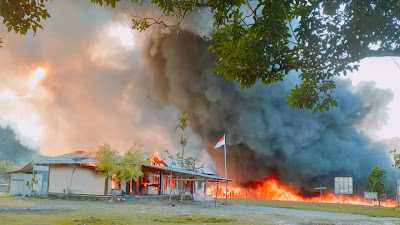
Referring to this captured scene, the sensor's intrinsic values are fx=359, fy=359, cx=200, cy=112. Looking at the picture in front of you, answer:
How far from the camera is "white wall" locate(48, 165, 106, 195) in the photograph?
117 ft

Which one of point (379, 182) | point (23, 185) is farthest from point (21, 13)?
point (379, 182)

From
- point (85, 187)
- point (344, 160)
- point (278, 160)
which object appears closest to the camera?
point (85, 187)

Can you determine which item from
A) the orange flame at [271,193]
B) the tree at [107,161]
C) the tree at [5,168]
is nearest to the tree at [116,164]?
the tree at [107,161]

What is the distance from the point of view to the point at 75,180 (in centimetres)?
3634

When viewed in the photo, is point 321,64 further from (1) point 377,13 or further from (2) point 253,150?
(2) point 253,150

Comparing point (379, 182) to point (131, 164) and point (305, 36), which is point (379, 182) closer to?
point (131, 164)

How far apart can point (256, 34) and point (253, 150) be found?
65453 millimetres

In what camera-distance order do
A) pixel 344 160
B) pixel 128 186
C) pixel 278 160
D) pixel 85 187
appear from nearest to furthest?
pixel 85 187 → pixel 128 186 → pixel 344 160 → pixel 278 160

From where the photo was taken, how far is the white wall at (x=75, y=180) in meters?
35.8

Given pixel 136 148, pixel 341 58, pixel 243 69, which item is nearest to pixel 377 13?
pixel 341 58

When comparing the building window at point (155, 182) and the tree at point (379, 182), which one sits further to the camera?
the tree at point (379, 182)

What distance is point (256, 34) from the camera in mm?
6871

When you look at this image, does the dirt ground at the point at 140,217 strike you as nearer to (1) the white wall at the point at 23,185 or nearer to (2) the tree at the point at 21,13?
(2) the tree at the point at 21,13

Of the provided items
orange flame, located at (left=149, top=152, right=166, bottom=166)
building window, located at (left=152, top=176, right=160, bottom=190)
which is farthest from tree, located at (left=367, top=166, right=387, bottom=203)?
building window, located at (left=152, top=176, right=160, bottom=190)
